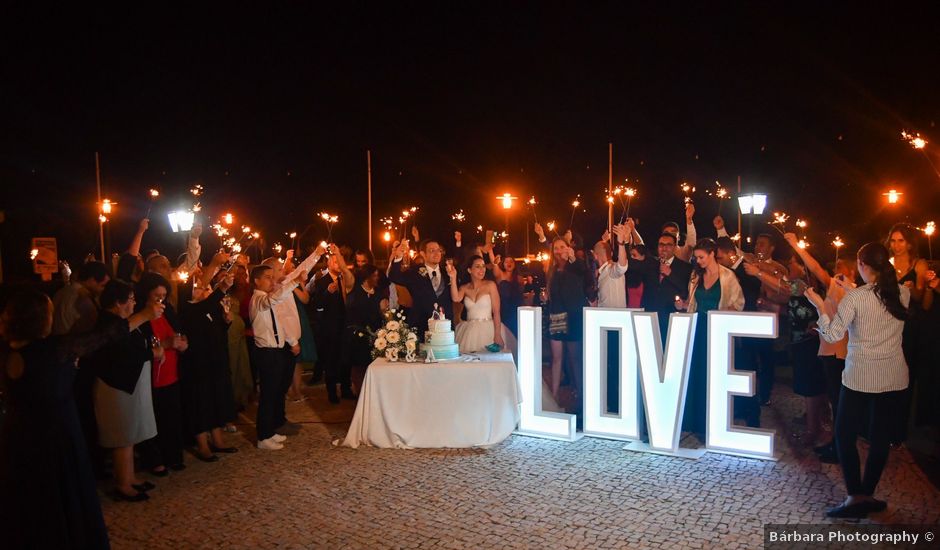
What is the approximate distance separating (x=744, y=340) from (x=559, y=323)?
249cm

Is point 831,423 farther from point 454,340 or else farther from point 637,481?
point 454,340

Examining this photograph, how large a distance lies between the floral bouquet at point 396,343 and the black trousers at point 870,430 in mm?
4529

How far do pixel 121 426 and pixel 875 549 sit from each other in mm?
6515

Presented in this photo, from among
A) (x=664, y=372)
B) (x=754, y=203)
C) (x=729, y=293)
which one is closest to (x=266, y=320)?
(x=664, y=372)

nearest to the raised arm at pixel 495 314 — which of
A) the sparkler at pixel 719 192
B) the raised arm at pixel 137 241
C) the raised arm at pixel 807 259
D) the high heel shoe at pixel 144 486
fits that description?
the raised arm at pixel 807 259

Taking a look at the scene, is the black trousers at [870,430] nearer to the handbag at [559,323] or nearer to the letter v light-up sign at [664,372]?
the letter v light-up sign at [664,372]

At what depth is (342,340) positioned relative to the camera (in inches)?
371

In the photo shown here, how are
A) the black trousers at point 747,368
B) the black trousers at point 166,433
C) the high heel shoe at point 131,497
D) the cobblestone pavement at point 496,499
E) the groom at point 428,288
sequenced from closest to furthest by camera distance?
the cobblestone pavement at point 496,499 < the high heel shoe at point 131,497 < the black trousers at point 166,433 < the black trousers at point 747,368 < the groom at point 428,288

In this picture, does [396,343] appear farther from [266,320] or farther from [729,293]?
[729,293]

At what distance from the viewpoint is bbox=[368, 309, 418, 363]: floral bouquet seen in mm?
7395

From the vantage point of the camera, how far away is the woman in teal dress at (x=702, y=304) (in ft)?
23.4

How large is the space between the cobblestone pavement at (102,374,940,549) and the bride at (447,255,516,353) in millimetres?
1450

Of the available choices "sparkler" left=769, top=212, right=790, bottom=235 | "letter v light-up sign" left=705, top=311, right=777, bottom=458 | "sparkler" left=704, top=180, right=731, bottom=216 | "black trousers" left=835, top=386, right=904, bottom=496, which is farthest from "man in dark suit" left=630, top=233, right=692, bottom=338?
"sparkler" left=769, top=212, right=790, bottom=235

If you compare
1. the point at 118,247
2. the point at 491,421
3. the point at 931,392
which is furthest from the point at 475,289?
the point at 118,247
